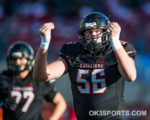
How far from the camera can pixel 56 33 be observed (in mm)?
8617

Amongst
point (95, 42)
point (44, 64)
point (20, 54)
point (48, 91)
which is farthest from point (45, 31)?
point (20, 54)

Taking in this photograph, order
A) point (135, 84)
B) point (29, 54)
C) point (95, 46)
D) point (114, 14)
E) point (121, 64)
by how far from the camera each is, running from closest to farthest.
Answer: point (121, 64)
point (95, 46)
point (29, 54)
point (135, 84)
point (114, 14)

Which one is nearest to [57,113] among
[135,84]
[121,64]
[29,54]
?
[29,54]

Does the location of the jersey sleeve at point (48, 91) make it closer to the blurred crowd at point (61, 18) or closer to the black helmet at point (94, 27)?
the black helmet at point (94, 27)

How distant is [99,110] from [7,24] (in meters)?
6.31

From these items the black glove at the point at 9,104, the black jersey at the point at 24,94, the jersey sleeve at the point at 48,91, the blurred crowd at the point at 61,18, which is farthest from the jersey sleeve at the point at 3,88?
the blurred crowd at the point at 61,18

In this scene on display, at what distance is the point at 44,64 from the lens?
2.82 metres

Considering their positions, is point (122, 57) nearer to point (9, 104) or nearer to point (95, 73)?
point (95, 73)

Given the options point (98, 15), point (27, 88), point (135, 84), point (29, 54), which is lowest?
point (135, 84)

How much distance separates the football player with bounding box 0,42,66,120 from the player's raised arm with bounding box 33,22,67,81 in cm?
147

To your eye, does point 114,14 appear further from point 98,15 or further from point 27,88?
point 98,15

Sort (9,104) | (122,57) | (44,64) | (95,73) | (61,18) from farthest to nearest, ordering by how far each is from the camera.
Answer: (61,18) < (9,104) < (95,73) < (44,64) < (122,57)

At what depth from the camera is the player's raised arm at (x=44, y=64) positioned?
2760 mm

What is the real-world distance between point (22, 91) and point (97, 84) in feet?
5.74
